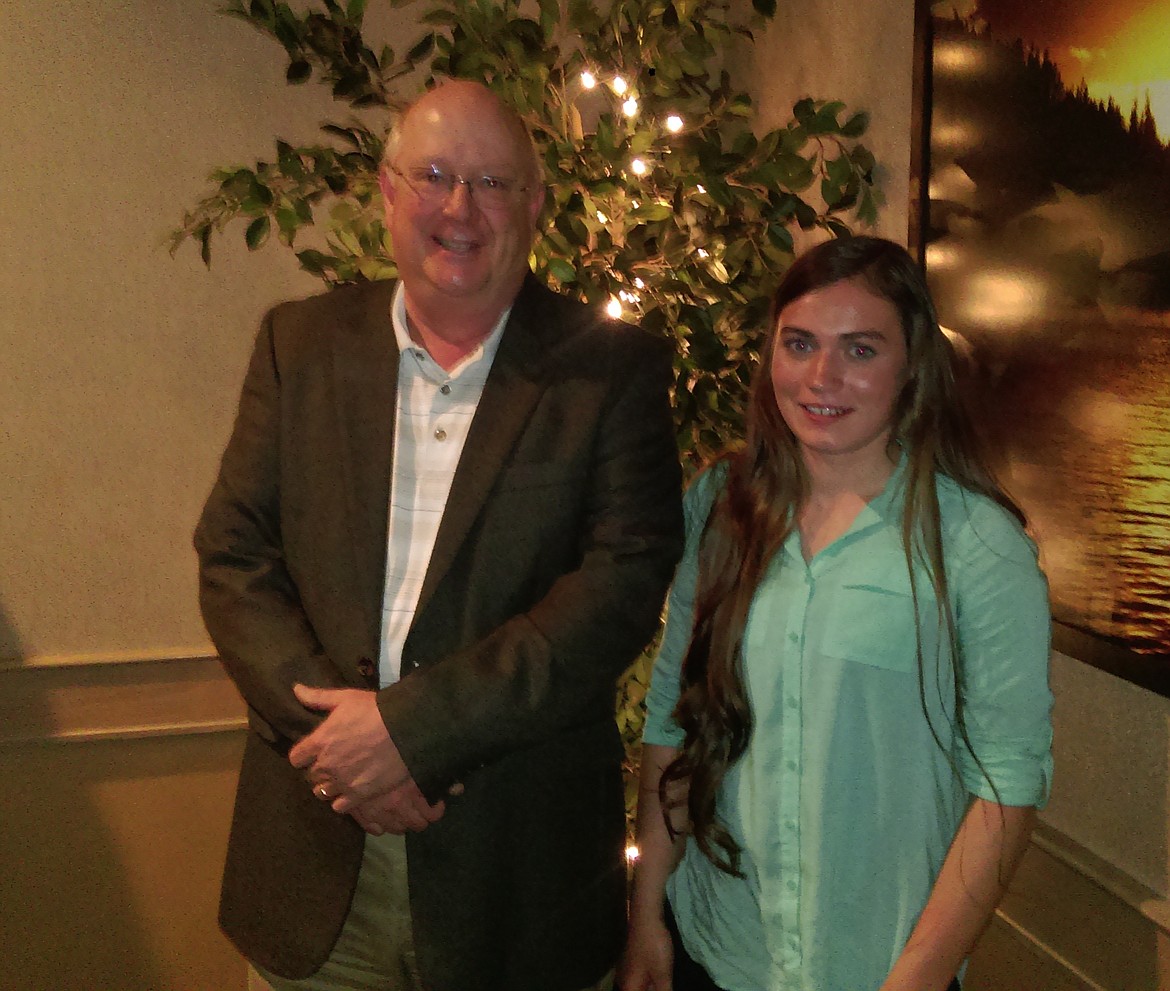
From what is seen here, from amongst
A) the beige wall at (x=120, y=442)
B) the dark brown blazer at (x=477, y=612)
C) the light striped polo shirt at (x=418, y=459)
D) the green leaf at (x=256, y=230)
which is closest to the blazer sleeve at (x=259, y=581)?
the dark brown blazer at (x=477, y=612)

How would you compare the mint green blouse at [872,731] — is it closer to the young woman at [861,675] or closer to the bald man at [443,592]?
the young woman at [861,675]

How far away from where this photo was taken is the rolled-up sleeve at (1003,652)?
951 millimetres

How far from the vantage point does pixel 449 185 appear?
1.22m

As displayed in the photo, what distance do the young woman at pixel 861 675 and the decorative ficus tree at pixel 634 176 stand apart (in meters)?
0.47

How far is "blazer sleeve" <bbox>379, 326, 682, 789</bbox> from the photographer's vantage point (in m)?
1.03

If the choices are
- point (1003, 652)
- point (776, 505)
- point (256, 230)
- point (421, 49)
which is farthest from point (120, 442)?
point (1003, 652)

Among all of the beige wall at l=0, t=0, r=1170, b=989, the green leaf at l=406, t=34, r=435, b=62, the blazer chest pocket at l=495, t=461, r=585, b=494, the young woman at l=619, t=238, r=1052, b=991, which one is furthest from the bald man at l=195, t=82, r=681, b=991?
the beige wall at l=0, t=0, r=1170, b=989

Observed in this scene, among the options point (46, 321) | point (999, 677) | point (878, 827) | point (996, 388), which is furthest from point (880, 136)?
point (46, 321)

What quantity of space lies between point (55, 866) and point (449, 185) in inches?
83.0

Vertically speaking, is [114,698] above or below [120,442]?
below

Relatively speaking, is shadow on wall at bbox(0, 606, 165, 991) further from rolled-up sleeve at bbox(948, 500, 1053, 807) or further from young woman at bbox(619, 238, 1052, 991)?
rolled-up sleeve at bbox(948, 500, 1053, 807)

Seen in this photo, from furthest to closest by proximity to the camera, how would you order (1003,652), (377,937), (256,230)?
(256,230) < (377,937) < (1003,652)

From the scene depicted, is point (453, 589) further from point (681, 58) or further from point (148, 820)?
point (148, 820)

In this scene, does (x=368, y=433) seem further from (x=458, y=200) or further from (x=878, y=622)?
(x=878, y=622)
